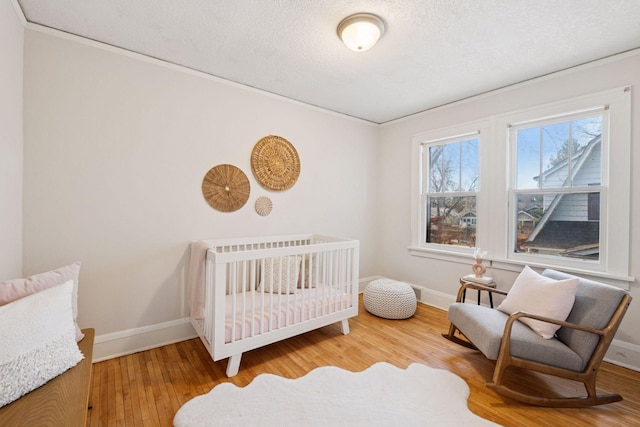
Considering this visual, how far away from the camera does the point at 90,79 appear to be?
6.77 feet

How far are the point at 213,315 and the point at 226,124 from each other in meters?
1.77

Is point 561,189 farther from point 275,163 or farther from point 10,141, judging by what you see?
point 10,141

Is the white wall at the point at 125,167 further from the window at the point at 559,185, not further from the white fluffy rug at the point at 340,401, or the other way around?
the window at the point at 559,185

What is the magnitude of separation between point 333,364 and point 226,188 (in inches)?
72.2

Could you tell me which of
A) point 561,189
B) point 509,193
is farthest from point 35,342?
point 561,189

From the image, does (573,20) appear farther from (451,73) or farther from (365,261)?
(365,261)

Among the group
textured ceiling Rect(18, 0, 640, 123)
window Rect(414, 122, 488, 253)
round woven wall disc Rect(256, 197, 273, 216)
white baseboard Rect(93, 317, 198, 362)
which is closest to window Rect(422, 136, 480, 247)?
window Rect(414, 122, 488, 253)

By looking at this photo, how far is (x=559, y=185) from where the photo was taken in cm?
255

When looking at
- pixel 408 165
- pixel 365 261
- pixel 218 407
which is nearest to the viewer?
pixel 218 407

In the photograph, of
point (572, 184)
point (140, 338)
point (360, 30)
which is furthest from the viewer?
point (572, 184)

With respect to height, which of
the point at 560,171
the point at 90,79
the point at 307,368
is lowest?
the point at 307,368

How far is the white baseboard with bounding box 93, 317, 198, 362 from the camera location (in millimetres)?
2139

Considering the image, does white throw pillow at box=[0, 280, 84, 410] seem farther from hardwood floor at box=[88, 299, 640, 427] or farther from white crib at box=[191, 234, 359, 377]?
white crib at box=[191, 234, 359, 377]

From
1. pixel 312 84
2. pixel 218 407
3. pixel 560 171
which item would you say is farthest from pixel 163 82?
pixel 560 171
